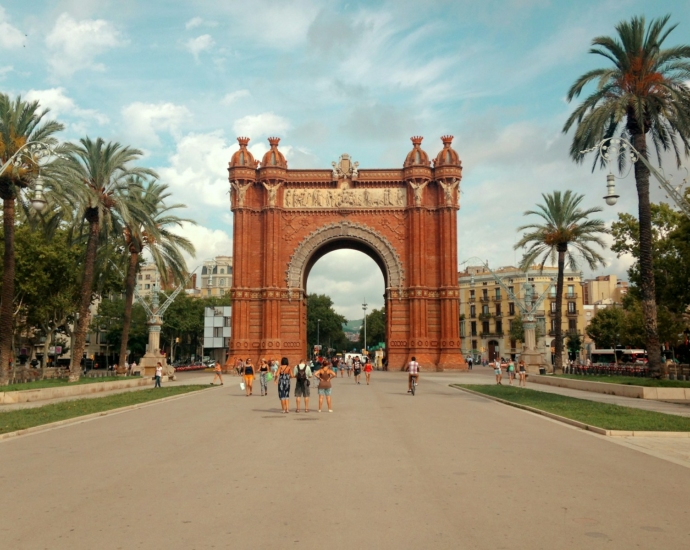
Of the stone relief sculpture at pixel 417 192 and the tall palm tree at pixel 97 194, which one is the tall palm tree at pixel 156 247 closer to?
the tall palm tree at pixel 97 194

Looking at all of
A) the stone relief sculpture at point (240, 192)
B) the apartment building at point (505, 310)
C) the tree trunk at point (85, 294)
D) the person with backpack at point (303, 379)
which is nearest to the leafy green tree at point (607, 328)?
the apartment building at point (505, 310)

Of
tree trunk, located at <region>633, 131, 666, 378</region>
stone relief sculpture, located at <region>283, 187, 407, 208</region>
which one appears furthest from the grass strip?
stone relief sculpture, located at <region>283, 187, 407, 208</region>

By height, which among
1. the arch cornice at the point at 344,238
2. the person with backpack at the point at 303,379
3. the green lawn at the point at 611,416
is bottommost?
the green lawn at the point at 611,416

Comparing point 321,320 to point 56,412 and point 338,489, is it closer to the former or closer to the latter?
point 56,412

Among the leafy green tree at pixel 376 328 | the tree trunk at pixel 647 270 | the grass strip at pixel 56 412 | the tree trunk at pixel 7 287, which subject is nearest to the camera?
the grass strip at pixel 56 412

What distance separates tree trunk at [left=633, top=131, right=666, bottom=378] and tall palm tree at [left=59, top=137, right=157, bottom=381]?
75.1ft

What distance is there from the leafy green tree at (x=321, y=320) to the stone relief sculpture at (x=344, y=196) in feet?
217

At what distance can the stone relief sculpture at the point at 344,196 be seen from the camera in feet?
171

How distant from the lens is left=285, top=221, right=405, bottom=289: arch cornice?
5131 centimetres

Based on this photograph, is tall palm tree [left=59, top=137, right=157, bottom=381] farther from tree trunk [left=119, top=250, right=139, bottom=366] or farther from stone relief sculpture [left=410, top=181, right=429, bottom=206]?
stone relief sculpture [left=410, top=181, right=429, bottom=206]

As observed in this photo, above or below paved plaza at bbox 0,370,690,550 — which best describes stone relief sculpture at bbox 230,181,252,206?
above

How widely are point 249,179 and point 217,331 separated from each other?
1501 cm

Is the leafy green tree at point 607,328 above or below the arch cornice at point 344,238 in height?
below

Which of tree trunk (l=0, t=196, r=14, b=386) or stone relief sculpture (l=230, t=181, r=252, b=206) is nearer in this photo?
tree trunk (l=0, t=196, r=14, b=386)
